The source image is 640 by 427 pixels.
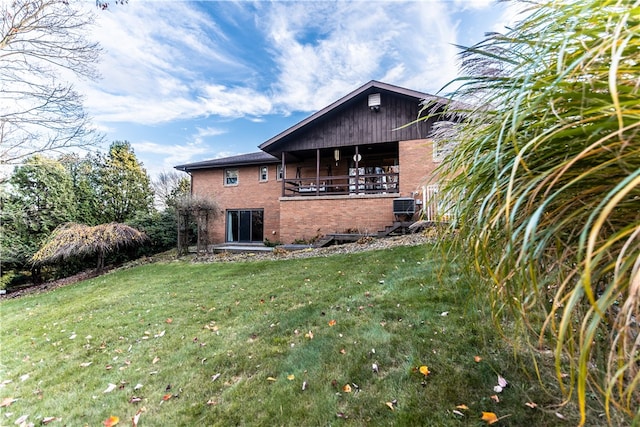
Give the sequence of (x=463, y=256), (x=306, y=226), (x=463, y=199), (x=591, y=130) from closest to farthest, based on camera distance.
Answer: (x=591, y=130) → (x=463, y=199) → (x=463, y=256) → (x=306, y=226)

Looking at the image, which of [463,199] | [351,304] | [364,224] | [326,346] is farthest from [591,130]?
[364,224]

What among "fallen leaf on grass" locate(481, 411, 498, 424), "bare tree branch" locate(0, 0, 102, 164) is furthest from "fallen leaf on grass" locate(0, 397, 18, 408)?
"bare tree branch" locate(0, 0, 102, 164)

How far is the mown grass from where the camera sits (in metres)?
1.94

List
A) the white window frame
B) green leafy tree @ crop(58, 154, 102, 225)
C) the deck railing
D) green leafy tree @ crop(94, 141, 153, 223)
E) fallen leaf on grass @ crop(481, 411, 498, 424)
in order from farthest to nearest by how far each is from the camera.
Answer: the white window frame
green leafy tree @ crop(94, 141, 153, 223)
green leafy tree @ crop(58, 154, 102, 225)
the deck railing
fallen leaf on grass @ crop(481, 411, 498, 424)

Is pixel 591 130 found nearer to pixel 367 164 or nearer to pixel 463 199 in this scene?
pixel 463 199

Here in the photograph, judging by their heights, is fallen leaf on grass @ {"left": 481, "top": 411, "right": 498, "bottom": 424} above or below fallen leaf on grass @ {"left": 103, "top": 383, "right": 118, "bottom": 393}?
above

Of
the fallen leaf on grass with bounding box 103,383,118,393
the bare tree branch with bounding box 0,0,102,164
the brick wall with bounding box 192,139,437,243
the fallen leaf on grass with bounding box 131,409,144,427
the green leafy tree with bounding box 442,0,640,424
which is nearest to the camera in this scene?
the green leafy tree with bounding box 442,0,640,424

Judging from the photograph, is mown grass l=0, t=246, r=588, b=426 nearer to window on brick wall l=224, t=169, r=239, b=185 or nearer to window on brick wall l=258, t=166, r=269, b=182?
window on brick wall l=258, t=166, r=269, b=182

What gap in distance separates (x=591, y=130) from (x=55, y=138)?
41.1ft

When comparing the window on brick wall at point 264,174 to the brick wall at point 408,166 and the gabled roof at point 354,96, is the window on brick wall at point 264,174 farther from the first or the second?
the brick wall at point 408,166

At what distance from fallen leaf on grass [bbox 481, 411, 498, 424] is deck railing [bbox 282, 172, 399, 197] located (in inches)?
386

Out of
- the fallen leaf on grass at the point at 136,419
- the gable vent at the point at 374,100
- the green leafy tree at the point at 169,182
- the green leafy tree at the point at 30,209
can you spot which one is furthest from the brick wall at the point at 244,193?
the fallen leaf on grass at the point at 136,419

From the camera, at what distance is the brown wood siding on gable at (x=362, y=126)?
Answer: 11.3 m

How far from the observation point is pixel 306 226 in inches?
480
